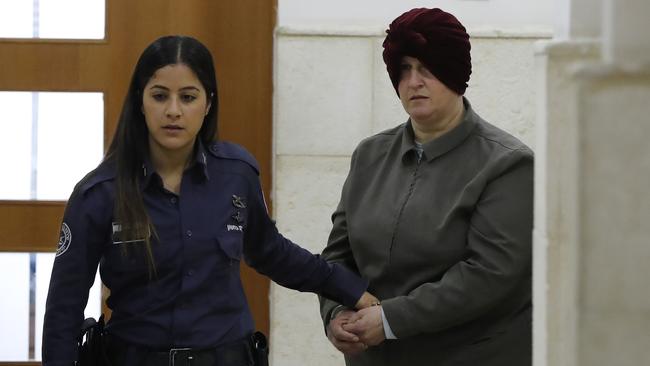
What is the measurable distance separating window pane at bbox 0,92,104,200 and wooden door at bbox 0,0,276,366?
36 mm

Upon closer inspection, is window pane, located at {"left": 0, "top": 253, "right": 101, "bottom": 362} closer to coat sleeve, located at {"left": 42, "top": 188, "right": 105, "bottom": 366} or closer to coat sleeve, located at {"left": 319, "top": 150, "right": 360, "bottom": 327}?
coat sleeve, located at {"left": 319, "top": 150, "right": 360, "bottom": 327}

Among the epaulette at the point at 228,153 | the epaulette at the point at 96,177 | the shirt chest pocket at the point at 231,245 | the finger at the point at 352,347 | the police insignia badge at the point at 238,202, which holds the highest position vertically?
the epaulette at the point at 228,153

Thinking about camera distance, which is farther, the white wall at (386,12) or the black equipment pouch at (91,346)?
the white wall at (386,12)

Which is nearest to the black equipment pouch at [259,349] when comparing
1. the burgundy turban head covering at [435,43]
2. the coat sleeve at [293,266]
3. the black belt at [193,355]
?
the black belt at [193,355]

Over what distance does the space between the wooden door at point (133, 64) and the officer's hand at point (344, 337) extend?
1165 millimetres

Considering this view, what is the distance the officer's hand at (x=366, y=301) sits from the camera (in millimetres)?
2529

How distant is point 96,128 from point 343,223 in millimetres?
1374

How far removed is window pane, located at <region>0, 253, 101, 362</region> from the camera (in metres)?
3.71

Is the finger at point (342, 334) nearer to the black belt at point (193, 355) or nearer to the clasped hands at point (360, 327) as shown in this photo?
the clasped hands at point (360, 327)

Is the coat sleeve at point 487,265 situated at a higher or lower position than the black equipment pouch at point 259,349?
higher

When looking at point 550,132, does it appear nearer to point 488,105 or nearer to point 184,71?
point 184,71

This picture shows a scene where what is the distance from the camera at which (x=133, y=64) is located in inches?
145

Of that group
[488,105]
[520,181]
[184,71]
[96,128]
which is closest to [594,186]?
[520,181]

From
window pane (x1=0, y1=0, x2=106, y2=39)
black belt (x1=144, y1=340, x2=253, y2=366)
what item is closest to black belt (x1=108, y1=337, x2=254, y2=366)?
black belt (x1=144, y1=340, x2=253, y2=366)
